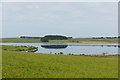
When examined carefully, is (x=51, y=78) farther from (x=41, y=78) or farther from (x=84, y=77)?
(x=84, y=77)

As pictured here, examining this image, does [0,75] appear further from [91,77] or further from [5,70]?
[91,77]

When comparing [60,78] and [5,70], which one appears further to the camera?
[5,70]

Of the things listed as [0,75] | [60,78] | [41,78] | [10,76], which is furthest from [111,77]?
[0,75]

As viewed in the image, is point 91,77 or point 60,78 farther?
point 91,77

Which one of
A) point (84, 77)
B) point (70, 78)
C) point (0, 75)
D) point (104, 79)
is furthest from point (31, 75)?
point (104, 79)

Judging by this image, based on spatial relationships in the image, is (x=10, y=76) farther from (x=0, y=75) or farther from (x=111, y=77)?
(x=111, y=77)

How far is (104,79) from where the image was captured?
15.3m

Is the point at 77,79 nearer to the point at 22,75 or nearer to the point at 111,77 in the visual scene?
the point at 111,77

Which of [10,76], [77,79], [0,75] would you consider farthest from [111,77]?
[0,75]

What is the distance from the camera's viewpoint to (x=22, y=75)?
14.9 meters

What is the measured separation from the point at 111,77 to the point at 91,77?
2.44 m

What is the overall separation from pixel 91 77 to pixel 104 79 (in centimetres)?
140

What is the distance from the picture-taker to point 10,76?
14367 mm

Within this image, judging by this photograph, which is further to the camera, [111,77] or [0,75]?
[111,77]
